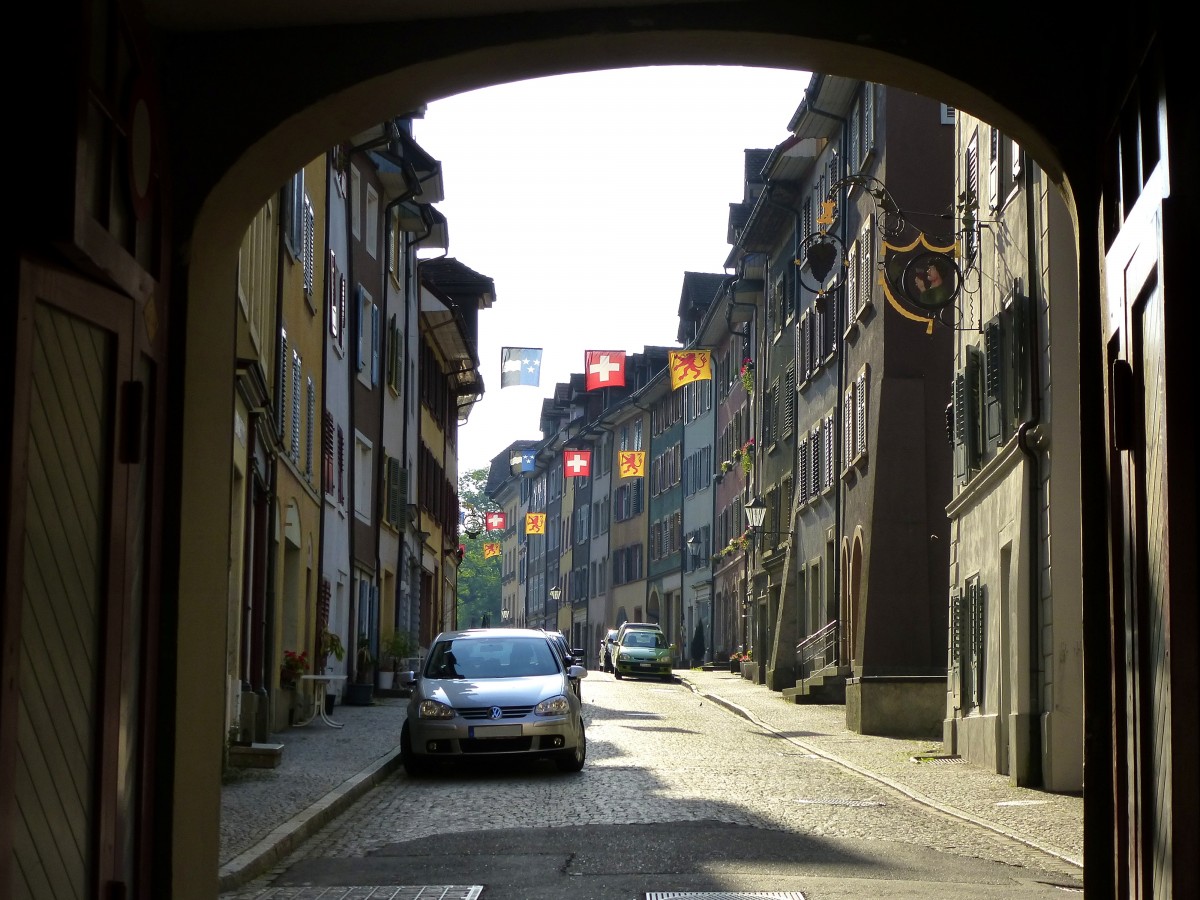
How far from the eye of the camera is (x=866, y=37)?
659 cm

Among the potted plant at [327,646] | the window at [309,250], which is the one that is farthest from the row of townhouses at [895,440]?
the potted plant at [327,646]

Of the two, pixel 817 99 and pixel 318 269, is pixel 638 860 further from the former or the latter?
pixel 817 99

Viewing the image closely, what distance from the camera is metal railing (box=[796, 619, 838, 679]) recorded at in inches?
1324

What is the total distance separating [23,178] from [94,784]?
1957 mm

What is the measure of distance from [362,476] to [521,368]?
1857 cm

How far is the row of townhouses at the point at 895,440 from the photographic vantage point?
1756 cm

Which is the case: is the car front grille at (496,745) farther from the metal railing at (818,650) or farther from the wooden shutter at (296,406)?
the metal railing at (818,650)

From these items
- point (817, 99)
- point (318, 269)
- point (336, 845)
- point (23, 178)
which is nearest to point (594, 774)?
point (336, 845)

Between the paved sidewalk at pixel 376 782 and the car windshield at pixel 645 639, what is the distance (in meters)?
21.2

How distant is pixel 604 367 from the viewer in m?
59.2

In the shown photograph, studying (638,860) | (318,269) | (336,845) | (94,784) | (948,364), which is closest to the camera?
(94,784)

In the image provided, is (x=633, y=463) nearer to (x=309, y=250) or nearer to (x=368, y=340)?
(x=368, y=340)

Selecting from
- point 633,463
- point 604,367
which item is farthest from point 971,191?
point 633,463

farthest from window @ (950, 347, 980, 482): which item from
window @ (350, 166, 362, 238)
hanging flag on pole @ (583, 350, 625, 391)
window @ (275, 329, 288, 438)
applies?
hanging flag on pole @ (583, 350, 625, 391)
